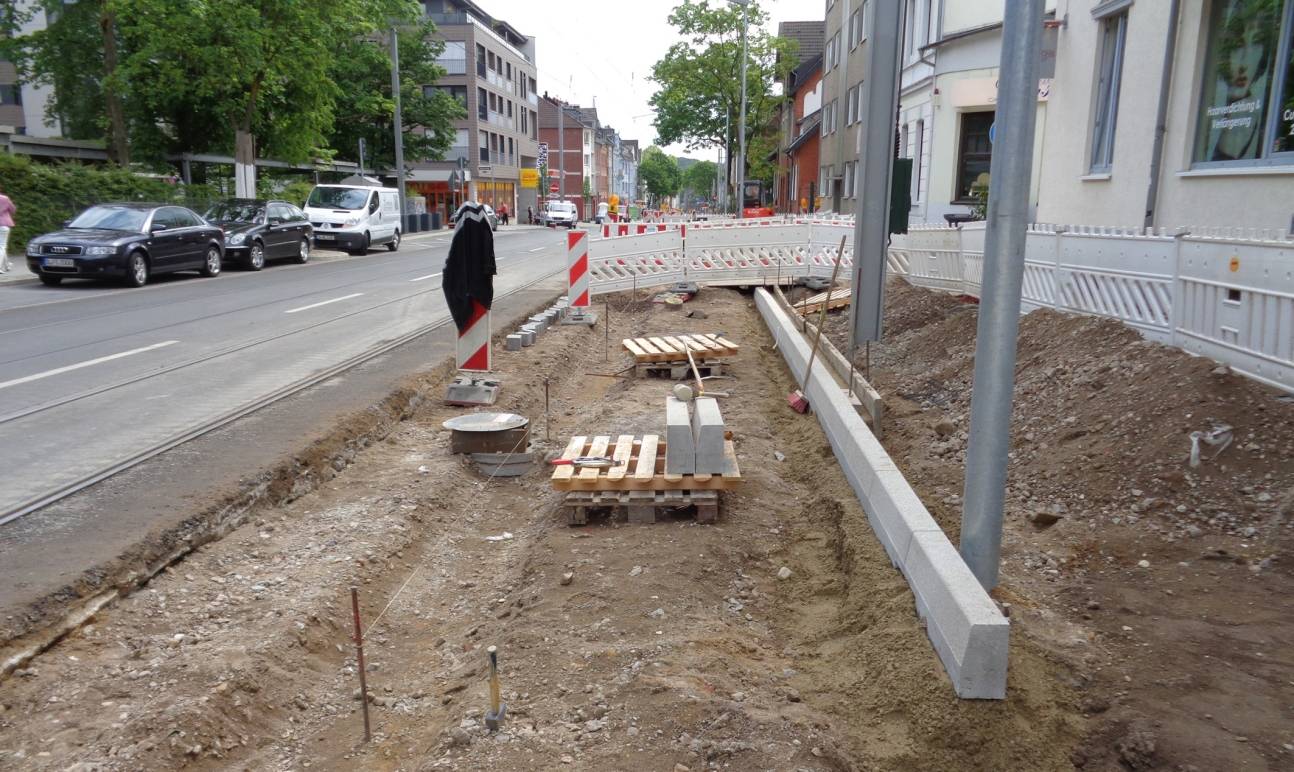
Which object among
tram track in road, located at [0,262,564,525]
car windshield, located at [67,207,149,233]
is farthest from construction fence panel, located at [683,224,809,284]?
car windshield, located at [67,207,149,233]

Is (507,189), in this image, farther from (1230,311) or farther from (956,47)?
(1230,311)

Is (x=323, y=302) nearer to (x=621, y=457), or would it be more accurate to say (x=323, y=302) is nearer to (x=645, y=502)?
(x=621, y=457)

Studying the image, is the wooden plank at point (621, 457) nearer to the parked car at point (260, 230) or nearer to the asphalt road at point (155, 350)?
the asphalt road at point (155, 350)

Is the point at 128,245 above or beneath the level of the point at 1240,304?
beneath

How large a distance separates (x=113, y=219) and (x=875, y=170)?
1619cm

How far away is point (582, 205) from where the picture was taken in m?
105

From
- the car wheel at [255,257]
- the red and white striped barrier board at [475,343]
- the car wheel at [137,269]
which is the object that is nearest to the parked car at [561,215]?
the car wheel at [255,257]

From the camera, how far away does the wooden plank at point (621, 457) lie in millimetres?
5809

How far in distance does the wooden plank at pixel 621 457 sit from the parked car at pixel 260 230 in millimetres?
18013

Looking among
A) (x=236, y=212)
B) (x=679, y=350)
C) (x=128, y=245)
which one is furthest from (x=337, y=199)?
(x=679, y=350)

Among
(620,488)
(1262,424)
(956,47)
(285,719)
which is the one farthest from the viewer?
(956,47)

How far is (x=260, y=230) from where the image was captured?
890 inches

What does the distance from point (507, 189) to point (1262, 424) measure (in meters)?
75.7

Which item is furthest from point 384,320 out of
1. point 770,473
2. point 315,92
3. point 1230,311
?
point 315,92
